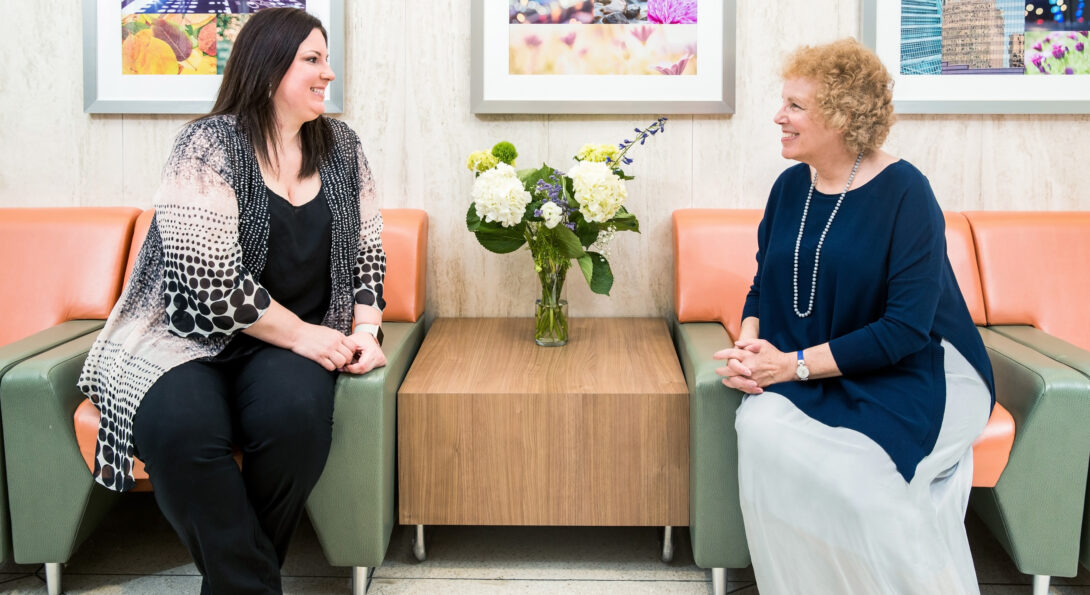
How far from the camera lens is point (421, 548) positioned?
2.30m

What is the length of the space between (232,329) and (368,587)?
75cm

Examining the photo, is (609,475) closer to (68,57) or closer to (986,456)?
(986,456)

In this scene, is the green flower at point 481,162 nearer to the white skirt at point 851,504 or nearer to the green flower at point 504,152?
the green flower at point 504,152

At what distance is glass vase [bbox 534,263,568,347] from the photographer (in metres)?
2.48

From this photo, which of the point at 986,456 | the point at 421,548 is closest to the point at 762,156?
the point at 986,456

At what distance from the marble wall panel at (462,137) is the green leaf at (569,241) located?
523 millimetres

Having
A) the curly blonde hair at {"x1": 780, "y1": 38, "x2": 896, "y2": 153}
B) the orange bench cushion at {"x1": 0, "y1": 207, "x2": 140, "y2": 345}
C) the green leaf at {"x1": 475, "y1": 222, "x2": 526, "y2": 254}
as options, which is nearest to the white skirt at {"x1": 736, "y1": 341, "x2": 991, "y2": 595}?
the curly blonde hair at {"x1": 780, "y1": 38, "x2": 896, "y2": 153}

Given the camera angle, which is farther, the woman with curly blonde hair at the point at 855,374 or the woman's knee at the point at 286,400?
the woman's knee at the point at 286,400

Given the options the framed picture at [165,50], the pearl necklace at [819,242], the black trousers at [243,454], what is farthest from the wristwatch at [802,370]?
the framed picture at [165,50]

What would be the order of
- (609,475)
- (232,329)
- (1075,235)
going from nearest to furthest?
(232,329), (609,475), (1075,235)

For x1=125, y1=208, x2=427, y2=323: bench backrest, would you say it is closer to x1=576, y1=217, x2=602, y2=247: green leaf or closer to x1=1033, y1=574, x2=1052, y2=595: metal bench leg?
x1=576, y1=217, x2=602, y2=247: green leaf

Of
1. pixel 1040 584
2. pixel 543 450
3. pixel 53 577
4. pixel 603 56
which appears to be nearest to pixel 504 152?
pixel 603 56

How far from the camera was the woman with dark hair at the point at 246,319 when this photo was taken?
5.88 feet

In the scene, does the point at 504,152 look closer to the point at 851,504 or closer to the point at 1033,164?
the point at 851,504
